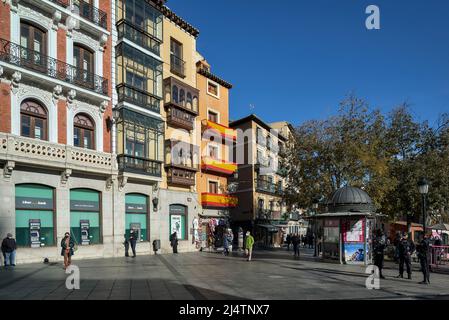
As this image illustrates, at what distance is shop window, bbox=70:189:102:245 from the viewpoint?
914 inches

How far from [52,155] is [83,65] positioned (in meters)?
6.15

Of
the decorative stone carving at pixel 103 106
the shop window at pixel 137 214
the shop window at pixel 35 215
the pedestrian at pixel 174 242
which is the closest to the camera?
the shop window at pixel 35 215

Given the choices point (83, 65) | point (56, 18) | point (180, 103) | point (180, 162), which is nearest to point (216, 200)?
point (180, 162)

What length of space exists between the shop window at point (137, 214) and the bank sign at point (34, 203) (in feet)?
19.2

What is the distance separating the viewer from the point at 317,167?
28.3 metres

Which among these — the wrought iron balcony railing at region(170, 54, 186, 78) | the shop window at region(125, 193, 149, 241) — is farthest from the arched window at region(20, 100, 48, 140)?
the wrought iron balcony railing at region(170, 54, 186, 78)

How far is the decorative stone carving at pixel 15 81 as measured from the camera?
20078 mm

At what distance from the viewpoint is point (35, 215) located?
21062mm

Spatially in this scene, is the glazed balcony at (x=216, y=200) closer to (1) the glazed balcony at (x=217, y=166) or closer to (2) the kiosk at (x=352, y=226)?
(1) the glazed balcony at (x=217, y=166)

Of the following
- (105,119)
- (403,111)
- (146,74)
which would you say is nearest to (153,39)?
(146,74)

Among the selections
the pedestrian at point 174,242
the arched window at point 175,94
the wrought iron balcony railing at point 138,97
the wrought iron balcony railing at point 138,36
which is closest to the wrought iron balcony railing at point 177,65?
the arched window at point 175,94

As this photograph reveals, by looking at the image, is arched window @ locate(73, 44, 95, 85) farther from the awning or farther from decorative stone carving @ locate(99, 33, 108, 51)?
the awning

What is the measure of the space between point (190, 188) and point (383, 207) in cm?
1422
